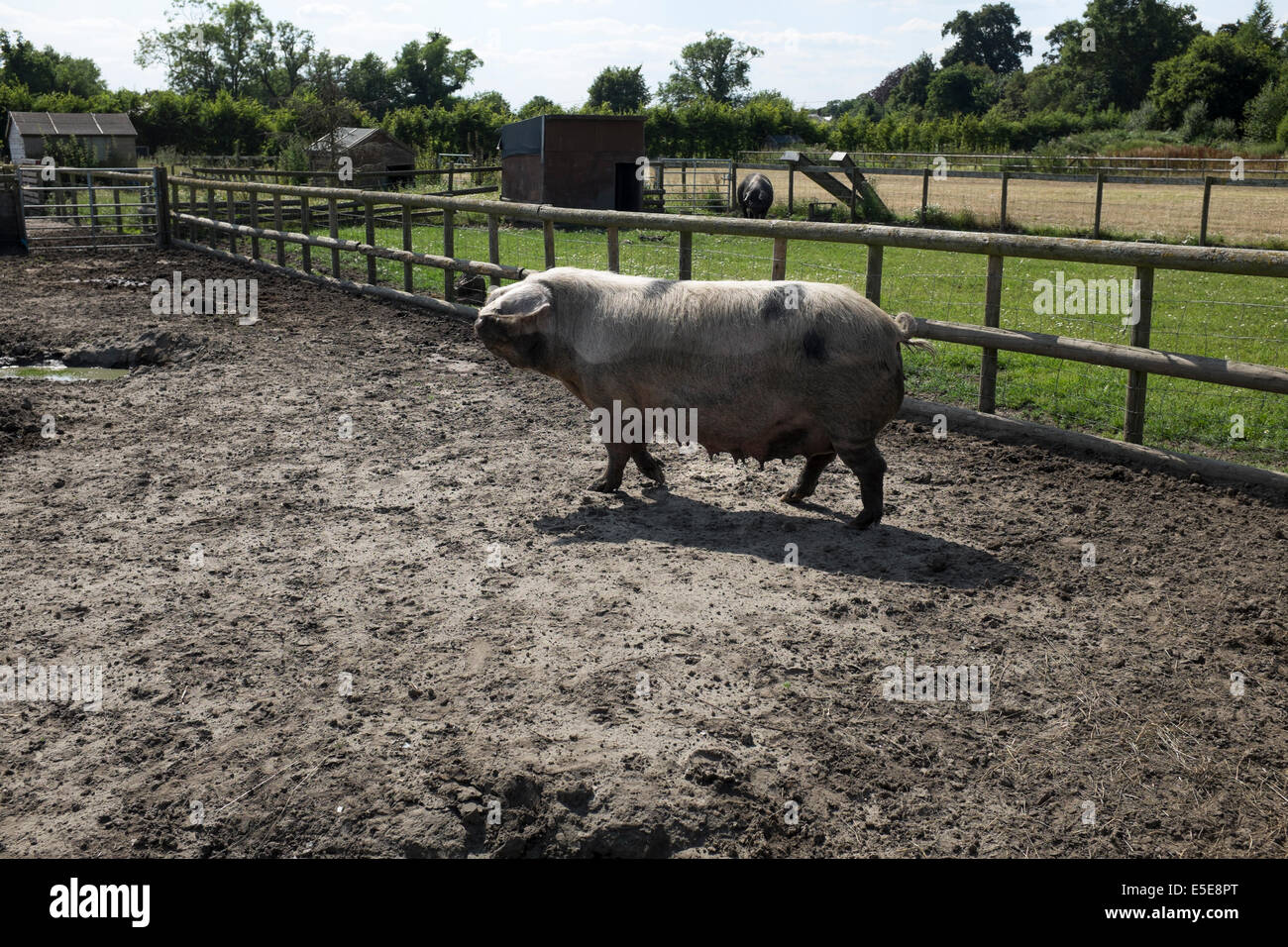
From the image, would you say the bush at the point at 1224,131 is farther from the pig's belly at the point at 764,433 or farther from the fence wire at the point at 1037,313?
the pig's belly at the point at 764,433

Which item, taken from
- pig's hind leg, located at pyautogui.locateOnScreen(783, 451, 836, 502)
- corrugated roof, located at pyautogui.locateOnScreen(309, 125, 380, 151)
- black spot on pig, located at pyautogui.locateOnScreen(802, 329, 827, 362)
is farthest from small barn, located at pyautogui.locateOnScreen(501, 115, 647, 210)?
black spot on pig, located at pyautogui.locateOnScreen(802, 329, 827, 362)

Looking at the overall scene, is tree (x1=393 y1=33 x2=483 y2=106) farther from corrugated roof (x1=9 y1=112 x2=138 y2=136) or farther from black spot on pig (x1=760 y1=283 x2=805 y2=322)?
black spot on pig (x1=760 y1=283 x2=805 y2=322)

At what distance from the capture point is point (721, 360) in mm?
5152

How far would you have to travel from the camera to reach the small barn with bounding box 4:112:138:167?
43.8 meters

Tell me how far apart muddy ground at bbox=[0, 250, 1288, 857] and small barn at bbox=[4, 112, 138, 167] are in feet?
143

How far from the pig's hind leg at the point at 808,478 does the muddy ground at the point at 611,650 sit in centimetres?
14

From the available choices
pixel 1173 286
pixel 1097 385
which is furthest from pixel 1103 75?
pixel 1097 385

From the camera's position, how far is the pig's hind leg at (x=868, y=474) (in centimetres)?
495

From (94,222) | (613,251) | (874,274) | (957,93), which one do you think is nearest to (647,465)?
(874,274)

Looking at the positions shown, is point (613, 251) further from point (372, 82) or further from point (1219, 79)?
point (372, 82)
